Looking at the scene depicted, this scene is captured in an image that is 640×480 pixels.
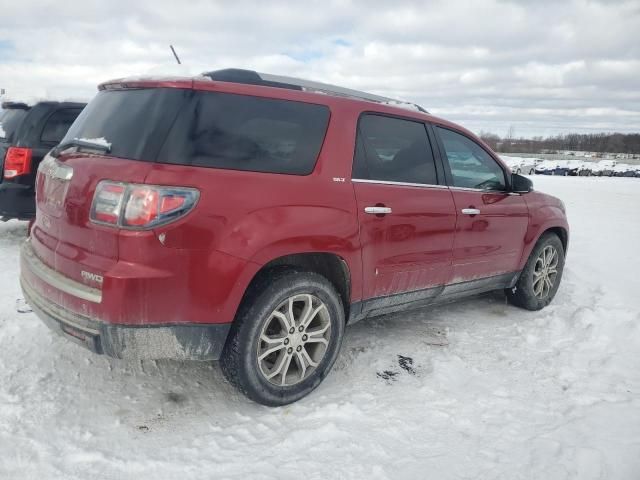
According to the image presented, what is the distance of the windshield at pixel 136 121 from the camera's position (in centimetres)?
251

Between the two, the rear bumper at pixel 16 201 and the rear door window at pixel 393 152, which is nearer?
the rear door window at pixel 393 152

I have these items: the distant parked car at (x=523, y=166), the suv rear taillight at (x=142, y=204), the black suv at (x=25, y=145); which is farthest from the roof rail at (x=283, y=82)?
the distant parked car at (x=523, y=166)

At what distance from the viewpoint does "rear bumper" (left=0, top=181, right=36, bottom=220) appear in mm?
5625

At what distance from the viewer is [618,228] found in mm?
9227

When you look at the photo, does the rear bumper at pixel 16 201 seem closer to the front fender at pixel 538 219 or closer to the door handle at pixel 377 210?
the door handle at pixel 377 210

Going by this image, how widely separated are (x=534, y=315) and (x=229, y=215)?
11.2 feet

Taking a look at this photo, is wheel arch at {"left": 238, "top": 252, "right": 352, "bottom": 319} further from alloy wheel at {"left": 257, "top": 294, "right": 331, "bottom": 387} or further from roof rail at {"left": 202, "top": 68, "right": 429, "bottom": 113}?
roof rail at {"left": 202, "top": 68, "right": 429, "bottom": 113}

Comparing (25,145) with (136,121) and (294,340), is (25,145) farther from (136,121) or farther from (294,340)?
(294,340)

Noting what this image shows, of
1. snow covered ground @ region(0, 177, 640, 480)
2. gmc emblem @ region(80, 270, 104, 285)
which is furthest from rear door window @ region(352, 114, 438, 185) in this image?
gmc emblem @ region(80, 270, 104, 285)

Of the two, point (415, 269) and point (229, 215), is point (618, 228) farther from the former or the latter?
point (229, 215)

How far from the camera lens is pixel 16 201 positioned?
5.64 meters

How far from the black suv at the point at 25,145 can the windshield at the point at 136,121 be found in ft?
11.0

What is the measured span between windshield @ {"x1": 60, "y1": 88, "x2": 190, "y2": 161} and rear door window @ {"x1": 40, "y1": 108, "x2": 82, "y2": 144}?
11.3 ft

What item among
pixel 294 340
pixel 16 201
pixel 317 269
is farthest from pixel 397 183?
pixel 16 201
